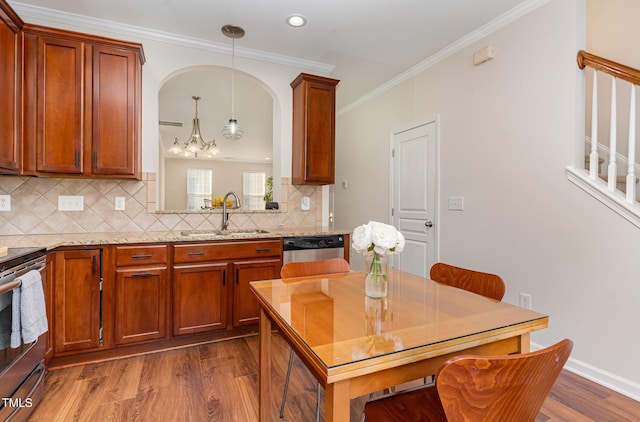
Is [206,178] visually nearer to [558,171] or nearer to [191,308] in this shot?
[191,308]

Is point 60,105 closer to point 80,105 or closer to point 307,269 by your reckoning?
point 80,105

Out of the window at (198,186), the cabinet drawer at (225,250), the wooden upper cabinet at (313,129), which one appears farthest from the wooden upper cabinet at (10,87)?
the window at (198,186)

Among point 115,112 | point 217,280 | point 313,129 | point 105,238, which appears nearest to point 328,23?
point 313,129

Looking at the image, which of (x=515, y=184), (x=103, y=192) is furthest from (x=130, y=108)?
(x=515, y=184)

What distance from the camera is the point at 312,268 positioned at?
180 cm

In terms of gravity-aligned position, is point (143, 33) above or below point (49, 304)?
above

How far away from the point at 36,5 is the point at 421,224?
158 inches

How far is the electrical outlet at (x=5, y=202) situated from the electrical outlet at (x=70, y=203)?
1.04 ft

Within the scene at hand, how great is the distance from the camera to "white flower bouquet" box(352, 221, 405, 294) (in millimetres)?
1219

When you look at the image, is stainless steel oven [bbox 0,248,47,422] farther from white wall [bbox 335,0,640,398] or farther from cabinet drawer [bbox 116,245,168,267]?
white wall [bbox 335,0,640,398]

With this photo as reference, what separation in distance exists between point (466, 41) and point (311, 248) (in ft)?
8.06

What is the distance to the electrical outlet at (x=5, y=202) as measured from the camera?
8.14 ft

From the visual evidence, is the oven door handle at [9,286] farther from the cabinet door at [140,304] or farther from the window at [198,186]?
the window at [198,186]

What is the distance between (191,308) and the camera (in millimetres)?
2514
